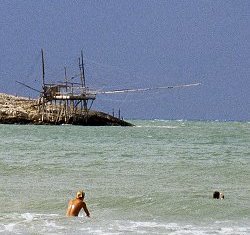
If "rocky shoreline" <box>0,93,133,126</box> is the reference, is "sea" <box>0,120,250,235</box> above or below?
below

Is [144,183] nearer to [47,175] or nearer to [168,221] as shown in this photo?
[47,175]

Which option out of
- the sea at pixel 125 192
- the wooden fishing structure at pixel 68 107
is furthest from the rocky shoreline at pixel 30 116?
the sea at pixel 125 192

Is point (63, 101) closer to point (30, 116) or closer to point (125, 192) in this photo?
point (30, 116)

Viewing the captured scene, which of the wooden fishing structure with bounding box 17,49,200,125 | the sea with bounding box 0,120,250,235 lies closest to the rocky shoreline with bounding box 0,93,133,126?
the wooden fishing structure with bounding box 17,49,200,125

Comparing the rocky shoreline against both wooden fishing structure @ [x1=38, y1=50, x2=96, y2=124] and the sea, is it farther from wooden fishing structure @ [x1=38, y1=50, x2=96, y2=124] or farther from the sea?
the sea

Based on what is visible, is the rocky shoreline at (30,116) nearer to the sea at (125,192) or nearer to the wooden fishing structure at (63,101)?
the wooden fishing structure at (63,101)

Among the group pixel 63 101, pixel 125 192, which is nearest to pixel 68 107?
pixel 63 101

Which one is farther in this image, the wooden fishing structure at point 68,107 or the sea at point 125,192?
the wooden fishing structure at point 68,107

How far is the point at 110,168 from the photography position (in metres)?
31.3

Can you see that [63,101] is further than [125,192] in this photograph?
Yes

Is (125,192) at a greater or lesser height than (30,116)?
lesser

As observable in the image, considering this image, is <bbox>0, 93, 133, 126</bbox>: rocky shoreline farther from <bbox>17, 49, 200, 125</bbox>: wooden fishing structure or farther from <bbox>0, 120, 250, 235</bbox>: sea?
<bbox>0, 120, 250, 235</bbox>: sea

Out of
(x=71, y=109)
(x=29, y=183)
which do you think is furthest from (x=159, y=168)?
(x=71, y=109)

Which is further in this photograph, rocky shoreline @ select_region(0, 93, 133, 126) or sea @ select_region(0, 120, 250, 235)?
rocky shoreline @ select_region(0, 93, 133, 126)
